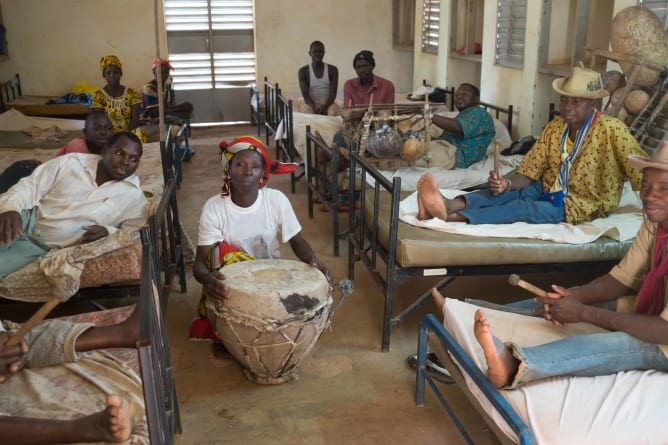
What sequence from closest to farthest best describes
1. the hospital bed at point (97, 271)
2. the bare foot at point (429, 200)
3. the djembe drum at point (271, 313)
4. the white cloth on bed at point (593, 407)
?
the white cloth on bed at point (593, 407) → the djembe drum at point (271, 313) → the hospital bed at point (97, 271) → the bare foot at point (429, 200)

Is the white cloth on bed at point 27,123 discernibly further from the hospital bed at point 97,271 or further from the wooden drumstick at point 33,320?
the wooden drumstick at point 33,320

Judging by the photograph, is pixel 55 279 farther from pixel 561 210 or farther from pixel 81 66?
pixel 81 66

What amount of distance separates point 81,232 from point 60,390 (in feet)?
4.61

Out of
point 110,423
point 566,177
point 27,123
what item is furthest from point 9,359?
point 27,123

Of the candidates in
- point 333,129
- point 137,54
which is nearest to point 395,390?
point 333,129

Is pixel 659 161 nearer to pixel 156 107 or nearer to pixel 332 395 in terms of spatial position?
pixel 332 395

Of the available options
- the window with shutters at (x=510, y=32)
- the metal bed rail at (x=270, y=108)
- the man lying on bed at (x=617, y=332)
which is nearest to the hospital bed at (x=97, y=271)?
the man lying on bed at (x=617, y=332)

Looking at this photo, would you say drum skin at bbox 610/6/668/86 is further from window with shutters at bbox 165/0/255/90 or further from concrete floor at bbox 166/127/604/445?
window with shutters at bbox 165/0/255/90

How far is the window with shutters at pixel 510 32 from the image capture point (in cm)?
604

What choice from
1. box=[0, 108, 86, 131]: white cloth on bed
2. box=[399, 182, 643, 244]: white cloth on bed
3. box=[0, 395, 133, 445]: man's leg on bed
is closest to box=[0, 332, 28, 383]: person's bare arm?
box=[0, 395, 133, 445]: man's leg on bed

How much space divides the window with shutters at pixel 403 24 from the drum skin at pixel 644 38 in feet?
19.6

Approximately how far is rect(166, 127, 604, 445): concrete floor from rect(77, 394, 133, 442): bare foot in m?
0.87

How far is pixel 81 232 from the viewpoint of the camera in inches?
135

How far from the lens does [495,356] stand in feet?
6.89
